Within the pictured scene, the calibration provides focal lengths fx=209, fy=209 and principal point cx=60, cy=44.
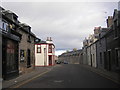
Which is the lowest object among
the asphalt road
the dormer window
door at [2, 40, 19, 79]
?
the asphalt road

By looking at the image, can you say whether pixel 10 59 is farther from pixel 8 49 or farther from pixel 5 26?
pixel 5 26

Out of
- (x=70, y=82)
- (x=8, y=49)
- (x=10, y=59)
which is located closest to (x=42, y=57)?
(x=10, y=59)

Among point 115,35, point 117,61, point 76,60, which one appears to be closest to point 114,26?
point 115,35

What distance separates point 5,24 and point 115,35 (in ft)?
42.4

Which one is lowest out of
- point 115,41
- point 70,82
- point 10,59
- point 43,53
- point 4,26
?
point 70,82

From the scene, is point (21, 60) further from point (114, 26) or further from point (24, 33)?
point (114, 26)

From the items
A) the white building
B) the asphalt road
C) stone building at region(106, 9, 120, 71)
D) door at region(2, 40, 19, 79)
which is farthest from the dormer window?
the white building

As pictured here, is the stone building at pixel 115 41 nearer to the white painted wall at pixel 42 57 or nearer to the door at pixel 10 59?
the door at pixel 10 59

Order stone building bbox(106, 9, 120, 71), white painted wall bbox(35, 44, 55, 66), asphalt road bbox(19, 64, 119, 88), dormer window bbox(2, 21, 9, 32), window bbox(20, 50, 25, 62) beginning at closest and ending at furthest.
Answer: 1. asphalt road bbox(19, 64, 119, 88)
2. dormer window bbox(2, 21, 9, 32)
3. stone building bbox(106, 9, 120, 71)
4. window bbox(20, 50, 25, 62)
5. white painted wall bbox(35, 44, 55, 66)

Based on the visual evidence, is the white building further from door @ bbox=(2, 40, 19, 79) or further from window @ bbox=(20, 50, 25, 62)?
door @ bbox=(2, 40, 19, 79)


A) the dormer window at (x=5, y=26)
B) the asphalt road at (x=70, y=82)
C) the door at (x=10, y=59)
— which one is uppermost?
the dormer window at (x=5, y=26)

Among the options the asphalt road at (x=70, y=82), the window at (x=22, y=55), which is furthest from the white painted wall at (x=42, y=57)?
the asphalt road at (x=70, y=82)

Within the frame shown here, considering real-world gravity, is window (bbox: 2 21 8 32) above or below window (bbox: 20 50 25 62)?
above

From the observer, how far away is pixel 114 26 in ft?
79.4
